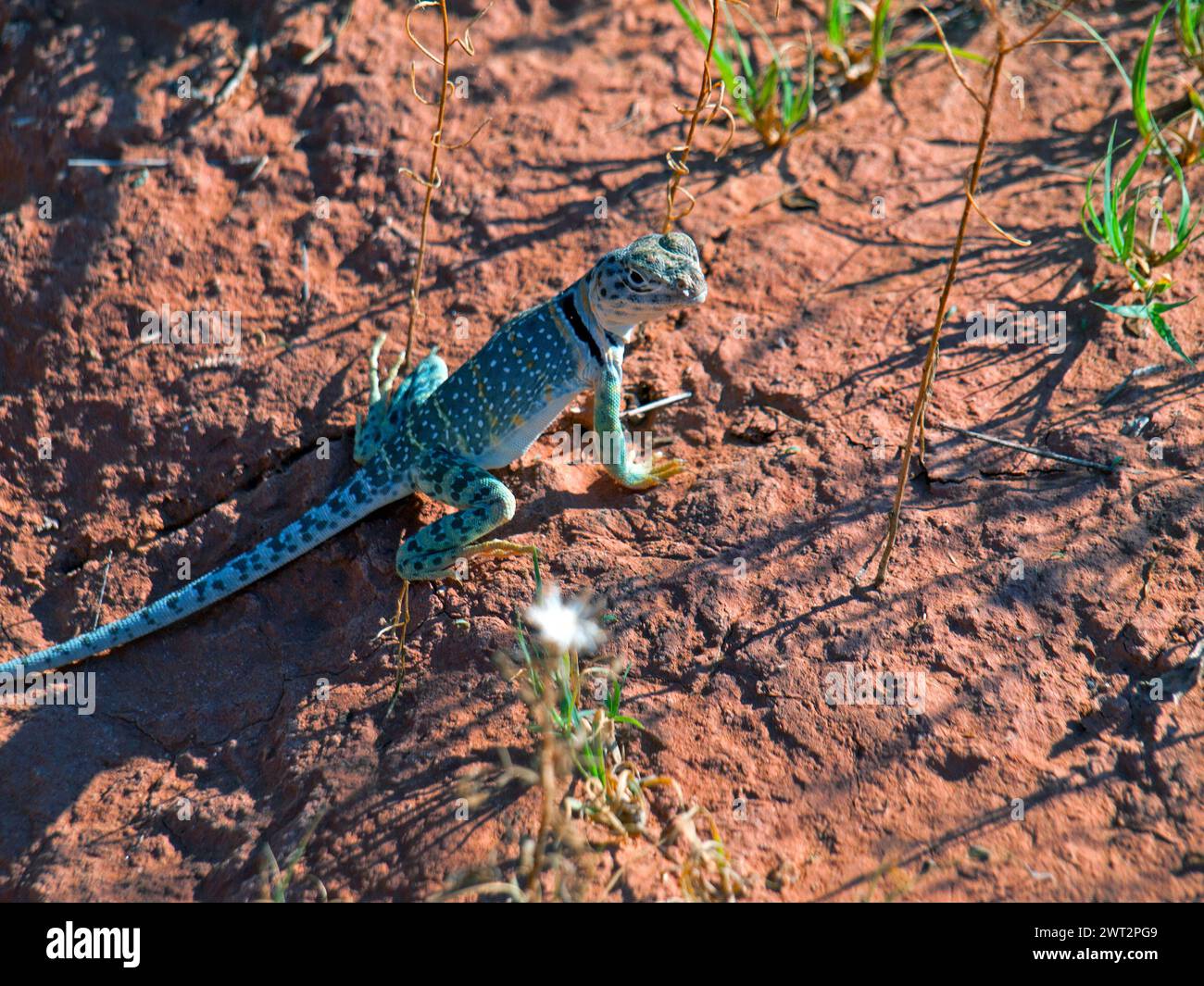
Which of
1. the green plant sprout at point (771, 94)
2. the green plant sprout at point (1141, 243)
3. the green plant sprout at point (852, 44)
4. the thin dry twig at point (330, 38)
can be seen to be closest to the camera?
the green plant sprout at point (1141, 243)

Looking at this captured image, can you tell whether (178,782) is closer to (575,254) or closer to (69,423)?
Answer: (69,423)

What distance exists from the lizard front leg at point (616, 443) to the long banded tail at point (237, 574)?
3.20ft

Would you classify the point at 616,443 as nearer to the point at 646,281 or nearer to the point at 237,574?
the point at 646,281

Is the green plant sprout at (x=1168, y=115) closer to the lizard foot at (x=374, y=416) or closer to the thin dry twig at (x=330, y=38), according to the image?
the lizard foot at (x=374, y=416)

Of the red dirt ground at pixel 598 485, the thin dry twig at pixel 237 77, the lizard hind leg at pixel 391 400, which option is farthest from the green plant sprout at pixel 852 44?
the thin dry twig at pixel 237 77

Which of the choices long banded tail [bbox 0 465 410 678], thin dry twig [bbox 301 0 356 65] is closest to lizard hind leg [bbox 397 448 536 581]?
long banded tail [bbox 0 465 410 678]

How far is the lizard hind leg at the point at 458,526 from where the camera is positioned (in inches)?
167

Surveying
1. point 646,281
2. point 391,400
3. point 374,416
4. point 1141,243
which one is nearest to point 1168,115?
point 1141,243

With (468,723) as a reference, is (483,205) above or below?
above

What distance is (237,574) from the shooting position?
4.43 m

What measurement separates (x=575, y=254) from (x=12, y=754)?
3.82 meters

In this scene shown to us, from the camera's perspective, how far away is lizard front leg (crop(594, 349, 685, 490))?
176 inches

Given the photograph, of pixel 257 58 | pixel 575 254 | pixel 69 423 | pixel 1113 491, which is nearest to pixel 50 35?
pixel 257 58

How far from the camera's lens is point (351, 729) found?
3.90m
